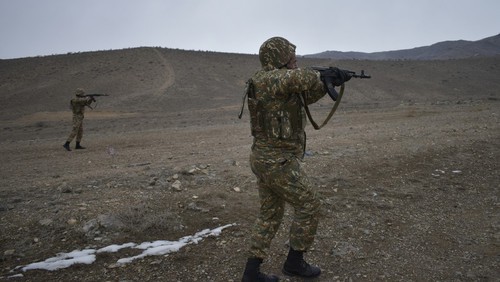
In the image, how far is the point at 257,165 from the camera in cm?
287

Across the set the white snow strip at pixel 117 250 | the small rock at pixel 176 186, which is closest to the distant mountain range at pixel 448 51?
the small rock at pixel 176 186

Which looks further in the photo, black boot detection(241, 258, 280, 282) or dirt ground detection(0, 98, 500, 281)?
dirt ground detection(0, 98, 500, 281)

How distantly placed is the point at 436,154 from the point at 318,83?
16.1ft

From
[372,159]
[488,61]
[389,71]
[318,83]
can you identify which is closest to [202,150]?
[372,159]

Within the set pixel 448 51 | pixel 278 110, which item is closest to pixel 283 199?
pixel 278 110

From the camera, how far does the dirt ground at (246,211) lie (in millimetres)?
3279

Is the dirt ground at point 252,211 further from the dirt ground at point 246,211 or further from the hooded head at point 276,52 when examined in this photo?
the hooded head at point 276,52

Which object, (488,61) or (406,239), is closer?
(406,239)

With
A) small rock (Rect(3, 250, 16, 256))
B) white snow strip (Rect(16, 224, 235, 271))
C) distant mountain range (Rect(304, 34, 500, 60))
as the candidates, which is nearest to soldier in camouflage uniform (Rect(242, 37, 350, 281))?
white snow strip (Rect(16, 224, 235, 271))

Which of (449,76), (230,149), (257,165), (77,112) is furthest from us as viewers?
(449,76)

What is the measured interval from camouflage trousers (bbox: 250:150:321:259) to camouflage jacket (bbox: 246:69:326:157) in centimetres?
10

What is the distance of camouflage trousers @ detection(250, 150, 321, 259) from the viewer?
2768 millimetres

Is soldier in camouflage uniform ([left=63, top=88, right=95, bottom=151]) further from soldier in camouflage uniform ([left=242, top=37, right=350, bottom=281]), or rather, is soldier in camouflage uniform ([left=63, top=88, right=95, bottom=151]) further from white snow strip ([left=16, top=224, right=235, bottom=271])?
soldier in camouflage uniform ([left=242, top=37, right=350, bottom=281])

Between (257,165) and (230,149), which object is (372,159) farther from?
(257,165)
